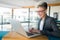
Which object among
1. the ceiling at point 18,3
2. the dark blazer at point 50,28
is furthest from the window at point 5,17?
the dark blazer at point 50,28

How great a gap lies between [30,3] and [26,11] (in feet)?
0.85

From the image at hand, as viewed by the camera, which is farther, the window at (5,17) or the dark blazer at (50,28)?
the window at (5,17)

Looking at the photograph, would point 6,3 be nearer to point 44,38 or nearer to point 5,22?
point 5,22

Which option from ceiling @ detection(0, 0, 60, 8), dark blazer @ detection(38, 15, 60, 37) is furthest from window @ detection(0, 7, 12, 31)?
dark blazer @ detection(38, 15, 60, 37)

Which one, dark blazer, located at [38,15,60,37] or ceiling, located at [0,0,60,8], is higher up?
ceiling, located at [0,0,60,8]

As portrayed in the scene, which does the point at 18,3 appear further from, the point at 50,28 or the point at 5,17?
the point at 50,28

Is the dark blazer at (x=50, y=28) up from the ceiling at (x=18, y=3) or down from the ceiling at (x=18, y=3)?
down

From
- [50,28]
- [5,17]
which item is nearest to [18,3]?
[5,17]

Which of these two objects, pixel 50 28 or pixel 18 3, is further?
pixel 18 3

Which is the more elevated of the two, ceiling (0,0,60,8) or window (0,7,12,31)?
ceiling (0,0,60,8)

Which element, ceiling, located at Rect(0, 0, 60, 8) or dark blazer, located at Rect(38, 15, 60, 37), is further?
ceiling, located at Rect(0, 0, 60, 8)

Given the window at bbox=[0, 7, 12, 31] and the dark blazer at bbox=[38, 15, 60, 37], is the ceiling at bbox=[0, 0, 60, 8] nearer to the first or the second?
the window at bbox=[0, 7, 12, 31]

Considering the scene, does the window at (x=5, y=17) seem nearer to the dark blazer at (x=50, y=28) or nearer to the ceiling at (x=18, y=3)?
the ceiling at (x=18, y=3)

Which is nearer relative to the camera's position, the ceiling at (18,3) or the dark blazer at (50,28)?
the dark blazer at (50,28)
